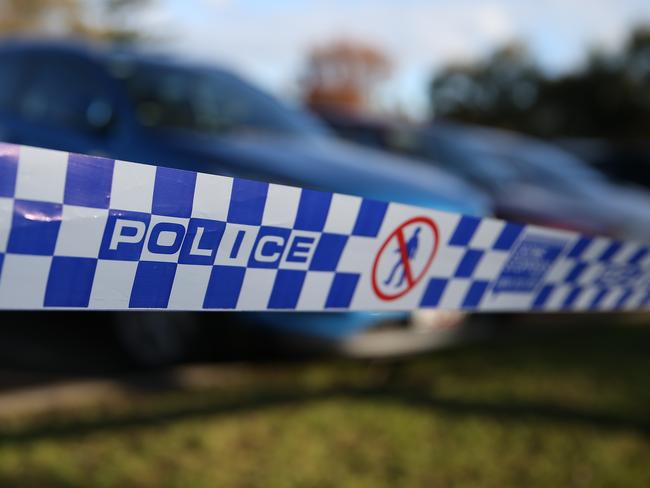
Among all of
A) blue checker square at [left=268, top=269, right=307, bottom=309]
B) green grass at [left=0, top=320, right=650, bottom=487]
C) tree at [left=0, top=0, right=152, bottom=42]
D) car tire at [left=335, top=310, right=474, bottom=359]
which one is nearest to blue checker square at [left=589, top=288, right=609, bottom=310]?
blue checker square at [left=268, top=269, right=307, bottom=309]

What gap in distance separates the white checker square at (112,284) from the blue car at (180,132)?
7.09ft

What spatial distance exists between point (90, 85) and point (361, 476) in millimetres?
2494

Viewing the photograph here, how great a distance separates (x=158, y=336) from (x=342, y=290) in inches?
96.7

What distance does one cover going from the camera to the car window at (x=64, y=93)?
3.98 metres

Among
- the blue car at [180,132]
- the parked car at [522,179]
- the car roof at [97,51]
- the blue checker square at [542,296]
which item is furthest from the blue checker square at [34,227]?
the parked car at [522,179]

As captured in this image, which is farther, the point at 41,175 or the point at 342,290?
the point at 342,290

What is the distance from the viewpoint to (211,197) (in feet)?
4.32

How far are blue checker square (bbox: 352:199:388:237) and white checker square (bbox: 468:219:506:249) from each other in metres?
0.27

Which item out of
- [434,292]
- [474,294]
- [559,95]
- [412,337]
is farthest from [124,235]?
[559,95]

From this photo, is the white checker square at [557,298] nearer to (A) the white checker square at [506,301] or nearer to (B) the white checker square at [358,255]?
(A) the white checker square at [506,301]

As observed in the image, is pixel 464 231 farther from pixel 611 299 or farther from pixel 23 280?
pixel 23 280

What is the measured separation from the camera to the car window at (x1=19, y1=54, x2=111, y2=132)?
3.98 meters

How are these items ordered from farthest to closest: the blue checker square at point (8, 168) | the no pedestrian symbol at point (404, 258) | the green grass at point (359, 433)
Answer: the green grass at point (359, 433) < the no pedestrian symbol at point (404, 258) < the blue checker square at point (8, 168)

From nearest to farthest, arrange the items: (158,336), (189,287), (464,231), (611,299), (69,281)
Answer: (69,281) < (189,287) < (464,231) < (611,299) < (158,336)
